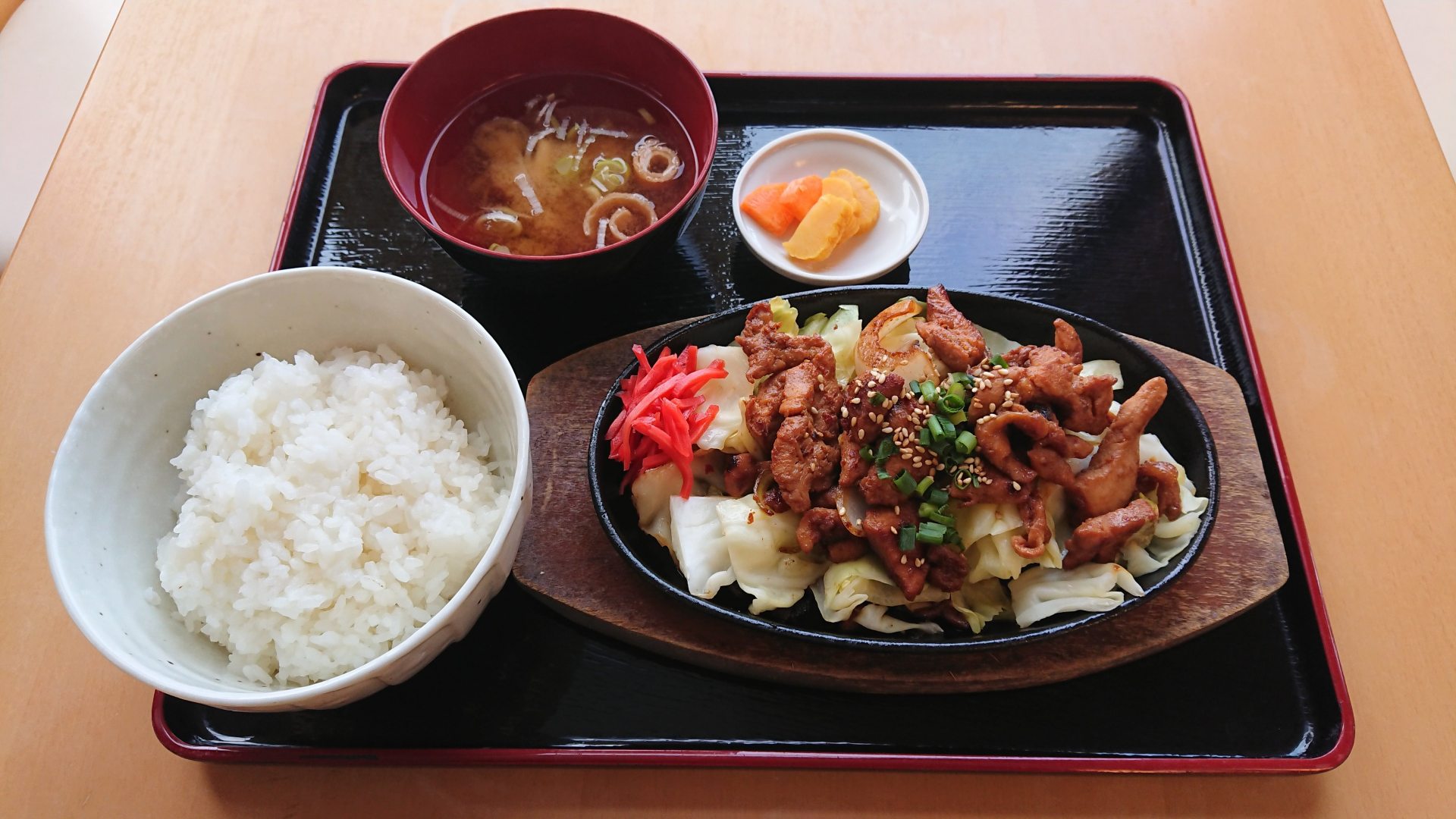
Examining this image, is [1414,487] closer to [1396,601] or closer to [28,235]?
[1396,601]

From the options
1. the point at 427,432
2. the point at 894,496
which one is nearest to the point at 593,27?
the point at 427,432

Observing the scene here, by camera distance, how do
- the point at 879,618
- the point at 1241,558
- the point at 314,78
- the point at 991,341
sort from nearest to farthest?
the point at 879,618 → the point at 1241,558 → the point at 991,341 → the point at 314,78

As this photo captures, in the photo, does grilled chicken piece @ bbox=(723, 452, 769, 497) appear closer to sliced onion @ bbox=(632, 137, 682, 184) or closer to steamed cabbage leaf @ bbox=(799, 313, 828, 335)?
steamed cabbage leaf @ bbox=(799, 313, 828, 335)

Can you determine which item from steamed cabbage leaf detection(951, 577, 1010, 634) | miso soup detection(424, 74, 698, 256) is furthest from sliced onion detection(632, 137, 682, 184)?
steamed cabbage leaf detection(951, 577, 1010, 634)

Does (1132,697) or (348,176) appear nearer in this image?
(1132,697)

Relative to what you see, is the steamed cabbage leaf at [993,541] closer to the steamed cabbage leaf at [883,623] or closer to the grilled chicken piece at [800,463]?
the steamed cabbage leaf at [883,623]

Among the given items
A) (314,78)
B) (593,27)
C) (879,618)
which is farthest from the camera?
(314,78)

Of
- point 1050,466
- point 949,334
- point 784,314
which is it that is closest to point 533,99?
point 784,314
